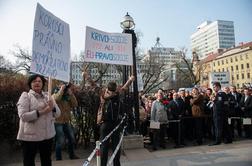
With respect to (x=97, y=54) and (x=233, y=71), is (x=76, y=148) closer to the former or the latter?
(x=97, y=54)

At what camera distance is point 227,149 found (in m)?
8.55

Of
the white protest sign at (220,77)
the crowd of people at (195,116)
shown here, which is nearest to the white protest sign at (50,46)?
the crowd of people at (195,116)

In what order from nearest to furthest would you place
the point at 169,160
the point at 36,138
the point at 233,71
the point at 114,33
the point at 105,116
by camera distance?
the point at 36,138, the point at 105,116, the point at 169,160, the point at 114,33, the point at 233,71

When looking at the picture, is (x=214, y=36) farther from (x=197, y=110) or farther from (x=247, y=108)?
(x=197, y=110)

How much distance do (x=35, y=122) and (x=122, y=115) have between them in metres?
2.13

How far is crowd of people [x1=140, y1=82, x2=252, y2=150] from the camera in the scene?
9.62 metres

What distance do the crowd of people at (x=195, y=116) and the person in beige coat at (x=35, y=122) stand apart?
16.6 ft

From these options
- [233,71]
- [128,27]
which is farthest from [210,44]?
[128,27]

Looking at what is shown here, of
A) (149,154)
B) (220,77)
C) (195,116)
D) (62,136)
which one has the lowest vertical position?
(149,154)

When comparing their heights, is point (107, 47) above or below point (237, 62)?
below

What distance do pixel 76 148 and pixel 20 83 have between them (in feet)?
8.67

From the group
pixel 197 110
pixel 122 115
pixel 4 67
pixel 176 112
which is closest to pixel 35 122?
pixel 122 115

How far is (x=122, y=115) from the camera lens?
621 centimetres

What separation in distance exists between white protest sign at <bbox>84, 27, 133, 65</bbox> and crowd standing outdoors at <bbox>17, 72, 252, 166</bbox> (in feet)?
2.92
